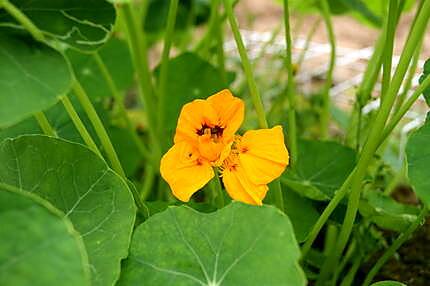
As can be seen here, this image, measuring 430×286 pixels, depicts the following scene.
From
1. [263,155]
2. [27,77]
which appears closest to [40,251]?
[27,77]

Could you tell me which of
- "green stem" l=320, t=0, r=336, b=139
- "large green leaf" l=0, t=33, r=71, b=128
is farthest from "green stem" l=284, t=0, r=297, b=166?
"large green leaf" l=0, t=33, r=71, b=128

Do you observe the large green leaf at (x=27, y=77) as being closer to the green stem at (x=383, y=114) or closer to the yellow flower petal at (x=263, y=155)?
the yellow flower petal at (x=263, y=155)

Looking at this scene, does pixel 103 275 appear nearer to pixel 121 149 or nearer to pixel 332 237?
pixel 332 237

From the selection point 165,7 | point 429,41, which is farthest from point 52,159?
point 429,41

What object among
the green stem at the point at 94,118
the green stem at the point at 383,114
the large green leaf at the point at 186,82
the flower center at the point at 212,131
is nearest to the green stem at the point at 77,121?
the green stem at the point at 94,118

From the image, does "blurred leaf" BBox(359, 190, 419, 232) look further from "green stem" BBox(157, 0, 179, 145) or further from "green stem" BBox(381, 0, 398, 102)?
"green stem" BBox(157, 0, 179, 145)

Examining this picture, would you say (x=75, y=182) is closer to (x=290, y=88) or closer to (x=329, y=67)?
(x=290, y=88)
